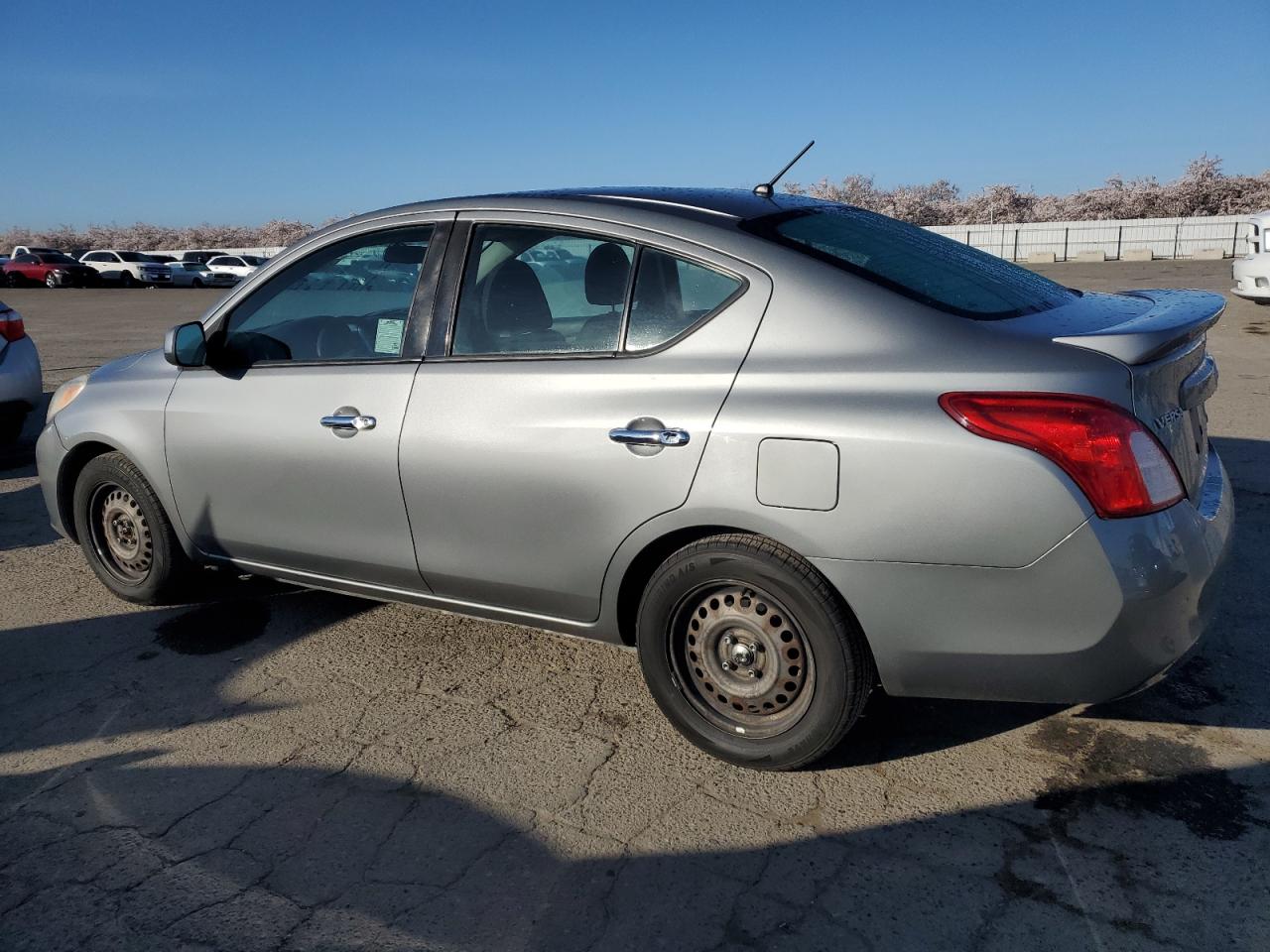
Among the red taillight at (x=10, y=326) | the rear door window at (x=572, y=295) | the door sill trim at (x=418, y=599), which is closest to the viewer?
the rear door window at (x=572, y=295)

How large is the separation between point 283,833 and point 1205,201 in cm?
6549

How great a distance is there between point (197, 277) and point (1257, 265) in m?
39.6

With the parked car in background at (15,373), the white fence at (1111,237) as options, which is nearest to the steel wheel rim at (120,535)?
the parked car in background at (15,373)

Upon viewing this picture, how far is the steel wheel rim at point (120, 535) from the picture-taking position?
4.41 meters

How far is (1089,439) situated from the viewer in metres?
2.48

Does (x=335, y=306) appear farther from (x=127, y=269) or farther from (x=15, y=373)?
(x=127, y=269)

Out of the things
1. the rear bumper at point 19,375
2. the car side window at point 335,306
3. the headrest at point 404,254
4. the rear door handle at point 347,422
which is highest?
the headrest at point 404,254

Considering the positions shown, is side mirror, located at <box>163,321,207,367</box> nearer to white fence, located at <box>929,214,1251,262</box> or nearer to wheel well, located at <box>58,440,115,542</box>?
wheel well, located at <box>58,440,115,542</box>

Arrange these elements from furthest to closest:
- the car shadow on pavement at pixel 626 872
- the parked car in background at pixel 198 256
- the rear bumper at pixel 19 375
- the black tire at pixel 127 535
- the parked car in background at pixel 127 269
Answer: the parked car in background at pixel 198 256 → the parked car in background at pixel 127 269 → the rear bumper at pixel 19 375 → the black tire at pixel 127 535 → the car shadow on pavement at pixel 626 872

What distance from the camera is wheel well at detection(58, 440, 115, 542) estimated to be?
447 cm

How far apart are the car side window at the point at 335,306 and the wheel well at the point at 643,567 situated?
120cm

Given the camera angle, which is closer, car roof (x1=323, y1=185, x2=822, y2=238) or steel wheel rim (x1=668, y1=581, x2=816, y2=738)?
steel wheel rim (x1=668, y1=581, x2=816, y2=738)

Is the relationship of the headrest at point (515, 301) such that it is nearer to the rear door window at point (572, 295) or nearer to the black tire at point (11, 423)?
the rear door window at point (572, 295)

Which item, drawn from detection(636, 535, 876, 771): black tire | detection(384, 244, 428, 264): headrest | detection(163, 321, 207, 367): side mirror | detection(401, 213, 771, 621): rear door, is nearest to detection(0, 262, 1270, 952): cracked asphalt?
detection(636, 535, 876, 771): black tire
